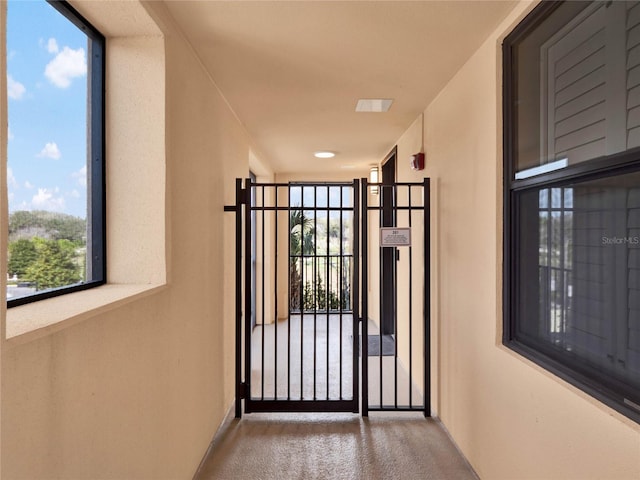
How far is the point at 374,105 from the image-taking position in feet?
9.45

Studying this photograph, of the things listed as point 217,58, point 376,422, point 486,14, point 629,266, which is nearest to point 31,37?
point 217,58

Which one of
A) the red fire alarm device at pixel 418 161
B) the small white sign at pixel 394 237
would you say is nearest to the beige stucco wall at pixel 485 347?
the red fire alarm device at pixel 418 161

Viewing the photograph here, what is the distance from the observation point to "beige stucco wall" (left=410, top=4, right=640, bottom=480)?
1245 millimetres

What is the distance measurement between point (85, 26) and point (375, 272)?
182 inches

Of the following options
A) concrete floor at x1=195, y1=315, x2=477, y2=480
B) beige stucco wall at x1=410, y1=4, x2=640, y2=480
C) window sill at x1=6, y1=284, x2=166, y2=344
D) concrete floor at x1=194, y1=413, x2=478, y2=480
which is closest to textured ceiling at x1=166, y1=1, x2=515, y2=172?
beige stucco wall at x1=410, y1=4, x2=640, y2=480

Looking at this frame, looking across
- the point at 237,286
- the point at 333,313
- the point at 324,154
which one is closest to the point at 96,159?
the point at 237,286

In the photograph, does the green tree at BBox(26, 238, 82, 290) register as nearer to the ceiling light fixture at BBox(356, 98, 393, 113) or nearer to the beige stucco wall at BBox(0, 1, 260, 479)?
the beige stucco wall at BBox(0, 1, 260, 479)

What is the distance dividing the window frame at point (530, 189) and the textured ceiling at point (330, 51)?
199mm

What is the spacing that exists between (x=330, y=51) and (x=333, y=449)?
7.67 feet

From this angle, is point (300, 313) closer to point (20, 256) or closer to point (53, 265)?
point (53, 265)

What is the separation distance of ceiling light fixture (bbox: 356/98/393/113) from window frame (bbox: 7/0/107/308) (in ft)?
5.72

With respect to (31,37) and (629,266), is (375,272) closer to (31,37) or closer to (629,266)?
(629,266)

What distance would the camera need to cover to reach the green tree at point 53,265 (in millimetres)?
1154

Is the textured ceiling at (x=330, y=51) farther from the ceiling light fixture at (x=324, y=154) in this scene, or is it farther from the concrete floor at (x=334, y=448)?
the concrete floor at (x=334, y=448)
